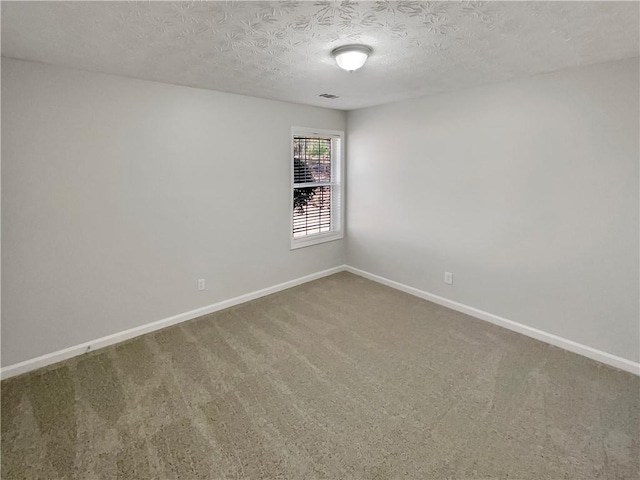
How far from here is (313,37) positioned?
199cm

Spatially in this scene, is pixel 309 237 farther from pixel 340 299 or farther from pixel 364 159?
pixel 364 159

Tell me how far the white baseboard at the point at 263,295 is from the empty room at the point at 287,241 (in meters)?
0.02

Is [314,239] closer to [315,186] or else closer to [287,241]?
[287,241]

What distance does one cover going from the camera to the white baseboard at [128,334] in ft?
8.49

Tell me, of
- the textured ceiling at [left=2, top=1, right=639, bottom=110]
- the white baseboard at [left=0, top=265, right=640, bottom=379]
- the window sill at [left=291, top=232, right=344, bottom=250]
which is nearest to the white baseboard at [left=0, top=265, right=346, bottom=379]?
the white baseboard at [left=0, top=265, right=640, bottom=379]

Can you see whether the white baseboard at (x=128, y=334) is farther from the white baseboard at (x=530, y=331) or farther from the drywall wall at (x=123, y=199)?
the white baseboard at (x=530, y=331)

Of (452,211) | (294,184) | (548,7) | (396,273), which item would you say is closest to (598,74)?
(548,7)

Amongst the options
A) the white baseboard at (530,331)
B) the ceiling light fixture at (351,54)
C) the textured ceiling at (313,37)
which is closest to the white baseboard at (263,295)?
the white baseboard at (530,331)

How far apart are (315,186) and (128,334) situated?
9.22 feet

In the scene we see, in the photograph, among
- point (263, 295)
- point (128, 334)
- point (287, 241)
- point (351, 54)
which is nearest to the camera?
point (351, 54)

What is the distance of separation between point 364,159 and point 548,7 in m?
2.94

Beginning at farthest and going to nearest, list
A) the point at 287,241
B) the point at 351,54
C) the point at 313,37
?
the point at 287,241, the point at 351,54, the point at 313,37

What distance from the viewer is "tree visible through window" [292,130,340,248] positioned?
4.40 m

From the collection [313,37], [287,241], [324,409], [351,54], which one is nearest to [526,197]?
[351,54]
